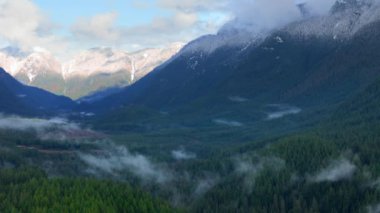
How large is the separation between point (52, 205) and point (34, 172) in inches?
1332

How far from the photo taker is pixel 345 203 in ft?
595

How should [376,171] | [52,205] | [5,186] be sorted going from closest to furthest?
1. [52,205]
2. [5,186]
3. [376,171]

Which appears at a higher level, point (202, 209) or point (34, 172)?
point (34, 172)

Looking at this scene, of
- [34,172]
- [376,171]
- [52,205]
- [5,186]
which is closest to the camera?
[52,205]

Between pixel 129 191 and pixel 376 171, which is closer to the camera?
pixel 129 191

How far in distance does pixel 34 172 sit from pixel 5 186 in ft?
57.1

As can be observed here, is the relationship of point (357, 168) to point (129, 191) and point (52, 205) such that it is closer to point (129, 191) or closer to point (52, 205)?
point (129, 191)

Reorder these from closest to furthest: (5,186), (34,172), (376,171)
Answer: (5,186)
(34,172)
(376,171)

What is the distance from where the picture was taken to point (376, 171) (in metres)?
192

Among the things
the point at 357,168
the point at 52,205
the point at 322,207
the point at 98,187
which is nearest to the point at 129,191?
the point at 98,187

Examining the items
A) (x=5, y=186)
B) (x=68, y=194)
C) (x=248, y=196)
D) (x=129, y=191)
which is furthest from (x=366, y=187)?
(x=5, y=186)

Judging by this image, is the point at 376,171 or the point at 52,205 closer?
the point at 52,205

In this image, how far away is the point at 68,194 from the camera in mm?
151750

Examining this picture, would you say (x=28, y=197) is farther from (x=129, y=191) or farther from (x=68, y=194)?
(x=129, y=191)
